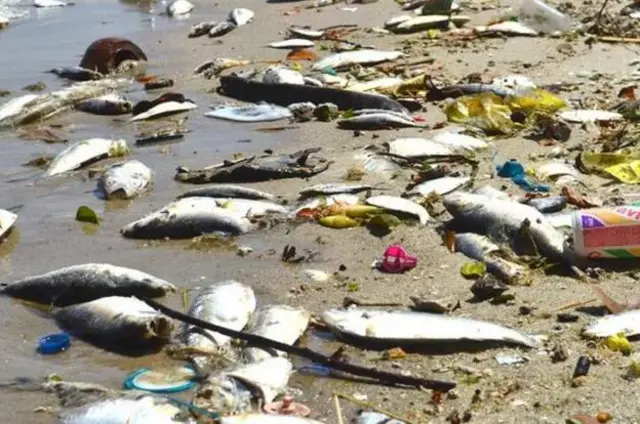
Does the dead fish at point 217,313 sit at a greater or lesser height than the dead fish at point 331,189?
greater

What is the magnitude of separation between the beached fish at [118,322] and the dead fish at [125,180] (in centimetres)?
203

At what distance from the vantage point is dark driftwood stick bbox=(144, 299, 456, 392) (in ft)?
12.7

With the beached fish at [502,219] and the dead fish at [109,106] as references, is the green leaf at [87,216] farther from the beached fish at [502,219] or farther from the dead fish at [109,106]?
the dead fish at [109,106]

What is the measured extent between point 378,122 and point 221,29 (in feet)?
18.7

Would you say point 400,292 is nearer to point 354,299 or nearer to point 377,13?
point 354,299

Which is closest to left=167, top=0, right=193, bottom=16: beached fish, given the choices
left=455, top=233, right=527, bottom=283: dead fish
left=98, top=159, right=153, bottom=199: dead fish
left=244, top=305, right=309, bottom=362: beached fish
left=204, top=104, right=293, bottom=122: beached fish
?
left=204, top=104, right=293, bottom=122: beached fish

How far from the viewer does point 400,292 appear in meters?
4.91

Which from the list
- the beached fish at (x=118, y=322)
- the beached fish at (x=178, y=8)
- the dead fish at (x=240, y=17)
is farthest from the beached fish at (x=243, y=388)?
the beached fish at (x=178, y=8)

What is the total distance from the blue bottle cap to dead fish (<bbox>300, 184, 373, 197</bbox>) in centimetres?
226

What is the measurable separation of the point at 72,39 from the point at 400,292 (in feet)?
30.3

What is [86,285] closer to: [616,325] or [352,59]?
[616,325]

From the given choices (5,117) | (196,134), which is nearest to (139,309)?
(196,134)

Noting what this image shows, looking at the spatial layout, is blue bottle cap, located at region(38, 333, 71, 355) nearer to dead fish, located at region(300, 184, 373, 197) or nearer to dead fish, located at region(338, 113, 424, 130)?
dead fish, located at region(300, 184, 373, 197)

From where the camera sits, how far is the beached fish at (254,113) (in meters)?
8.51
